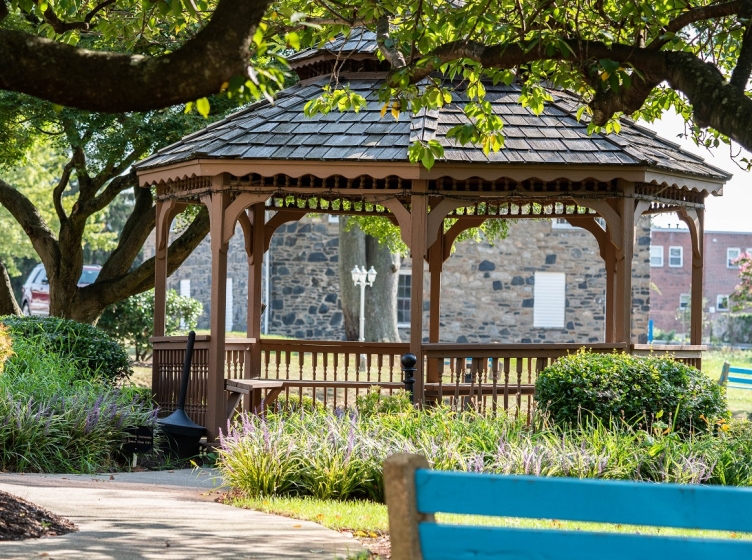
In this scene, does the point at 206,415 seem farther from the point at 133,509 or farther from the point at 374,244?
the point at 374,244

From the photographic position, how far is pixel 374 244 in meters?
27.4

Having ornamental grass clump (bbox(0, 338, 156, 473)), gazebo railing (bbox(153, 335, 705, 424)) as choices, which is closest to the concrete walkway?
ornamental grass clump (bbox(0, 338, 156, 473))

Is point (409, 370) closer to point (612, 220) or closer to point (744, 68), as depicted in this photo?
point (612, 220)

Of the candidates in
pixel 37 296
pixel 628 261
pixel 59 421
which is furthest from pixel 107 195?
pixel 37 296

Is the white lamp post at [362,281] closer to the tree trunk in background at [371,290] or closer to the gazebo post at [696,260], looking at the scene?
the tree trunk in background at [371,290]

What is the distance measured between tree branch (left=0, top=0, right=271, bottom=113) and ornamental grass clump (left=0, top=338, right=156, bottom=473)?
6208 mm

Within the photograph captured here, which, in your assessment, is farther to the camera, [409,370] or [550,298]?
[550,298]

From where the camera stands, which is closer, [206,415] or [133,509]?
[133,509]

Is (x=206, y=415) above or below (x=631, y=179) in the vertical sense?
below

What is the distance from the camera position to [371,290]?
27375 mm

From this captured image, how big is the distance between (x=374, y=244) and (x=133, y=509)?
20.4 meters

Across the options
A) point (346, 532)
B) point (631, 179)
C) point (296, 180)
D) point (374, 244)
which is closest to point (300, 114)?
point (296, 180)

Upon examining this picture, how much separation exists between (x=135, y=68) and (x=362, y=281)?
21741 millimetres

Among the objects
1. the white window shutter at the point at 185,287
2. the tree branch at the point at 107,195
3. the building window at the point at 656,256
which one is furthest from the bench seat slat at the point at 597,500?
the building window at the point at 656,256
